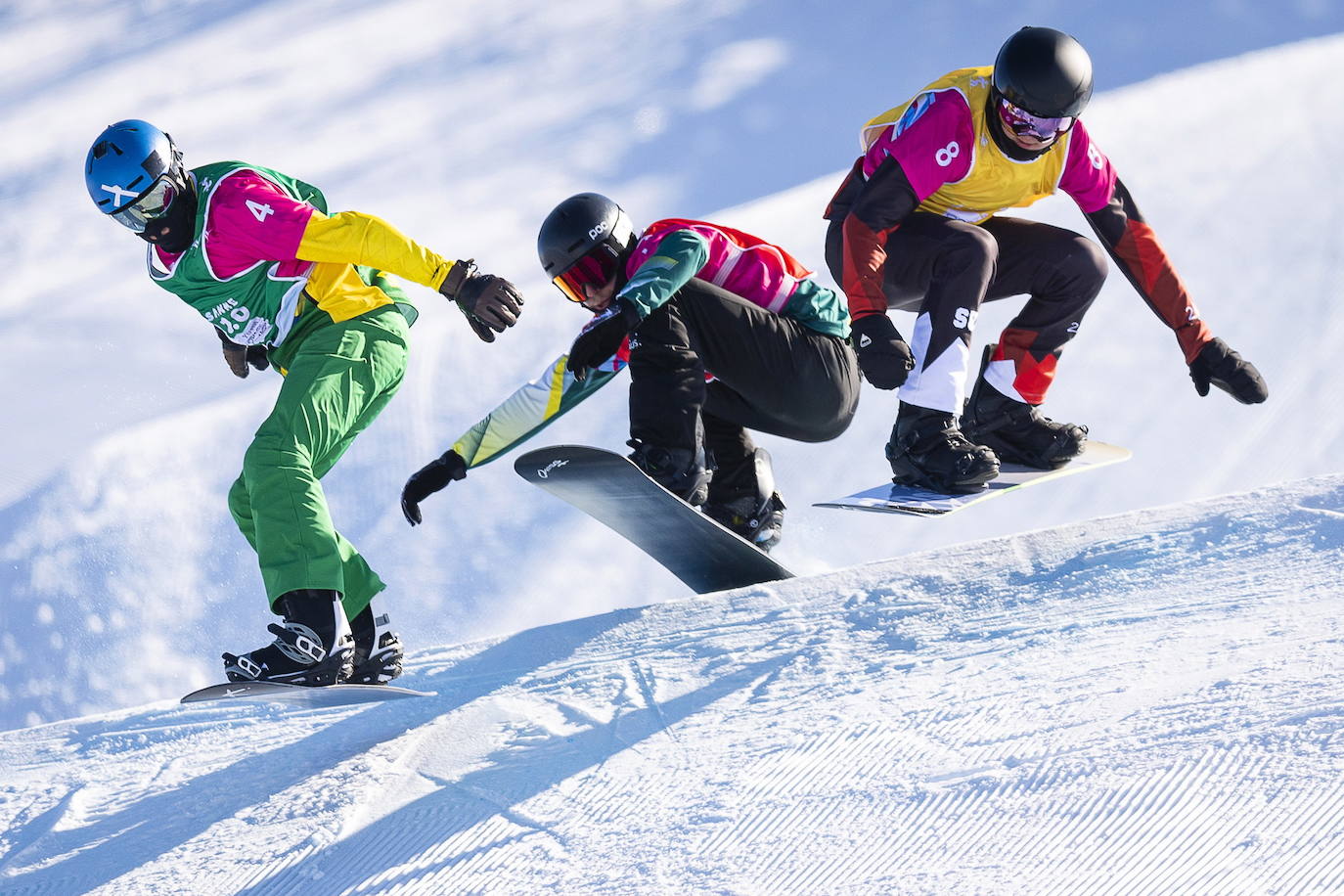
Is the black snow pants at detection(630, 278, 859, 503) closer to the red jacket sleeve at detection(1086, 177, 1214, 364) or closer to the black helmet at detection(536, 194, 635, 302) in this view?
the black helmet at detection(536, 194, 635, 302)

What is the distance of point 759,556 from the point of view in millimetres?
4637

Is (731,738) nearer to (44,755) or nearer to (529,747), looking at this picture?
(529,747)

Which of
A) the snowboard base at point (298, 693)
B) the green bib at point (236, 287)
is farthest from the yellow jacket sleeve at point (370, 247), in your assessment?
the snowboard base at point (298, 693)

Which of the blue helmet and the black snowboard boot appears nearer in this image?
the blue helmet

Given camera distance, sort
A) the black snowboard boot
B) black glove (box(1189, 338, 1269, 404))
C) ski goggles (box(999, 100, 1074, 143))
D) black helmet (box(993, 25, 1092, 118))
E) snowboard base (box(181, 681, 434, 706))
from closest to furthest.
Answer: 1. snowboard base (box(181, 681, 434, 706))
2. black helmet (box(993, 25, 1092, 118))
3. ski goggles (box(999, 100, 1074, 143))
4. black glove (box(1189, 338, 1269, 404))
5. the black snowboard boot

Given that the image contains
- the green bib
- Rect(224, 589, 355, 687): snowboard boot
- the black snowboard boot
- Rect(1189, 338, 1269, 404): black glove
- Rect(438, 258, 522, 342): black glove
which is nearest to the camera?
Rect(224, 589, 355, 687): snowboard boot

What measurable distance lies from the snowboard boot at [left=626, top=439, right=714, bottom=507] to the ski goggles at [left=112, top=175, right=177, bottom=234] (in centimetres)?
166

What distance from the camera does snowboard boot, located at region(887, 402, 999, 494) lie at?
454 cm

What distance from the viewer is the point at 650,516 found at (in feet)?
14.3

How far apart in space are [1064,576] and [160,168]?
3.12 meters

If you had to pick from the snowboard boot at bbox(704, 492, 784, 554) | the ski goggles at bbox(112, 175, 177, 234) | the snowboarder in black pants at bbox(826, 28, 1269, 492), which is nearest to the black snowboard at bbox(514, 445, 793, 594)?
the snowboard boot at bbox(704, 492, 784, 554)

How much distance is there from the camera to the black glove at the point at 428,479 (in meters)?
4.50

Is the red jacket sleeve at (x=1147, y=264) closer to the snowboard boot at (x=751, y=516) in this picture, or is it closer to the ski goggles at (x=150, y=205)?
the snowboard boot at (x=751, y=516)

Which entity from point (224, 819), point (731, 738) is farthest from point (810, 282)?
point (224, 819)
